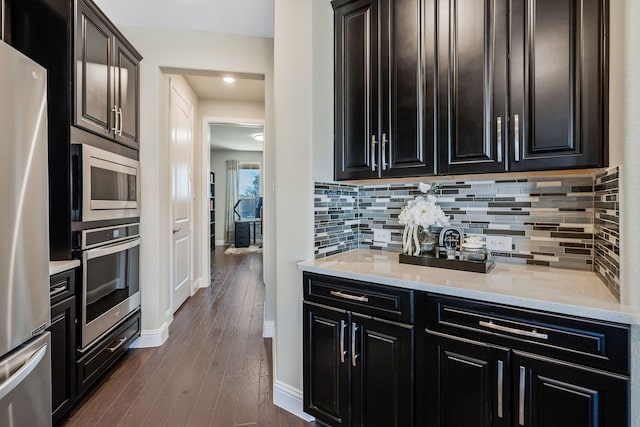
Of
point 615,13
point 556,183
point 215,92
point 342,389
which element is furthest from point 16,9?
point 556,183

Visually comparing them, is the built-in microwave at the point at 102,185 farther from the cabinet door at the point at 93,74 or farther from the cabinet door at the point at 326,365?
the cabinet door at the point at 326,365

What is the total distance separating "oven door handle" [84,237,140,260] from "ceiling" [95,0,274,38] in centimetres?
181

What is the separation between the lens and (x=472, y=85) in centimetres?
149

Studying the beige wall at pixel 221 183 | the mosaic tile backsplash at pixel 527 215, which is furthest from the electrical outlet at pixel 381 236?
the beige wall at pixel 221 183

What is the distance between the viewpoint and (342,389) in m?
1.58

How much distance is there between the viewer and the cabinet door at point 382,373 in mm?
1375

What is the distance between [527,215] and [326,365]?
132 centimetres

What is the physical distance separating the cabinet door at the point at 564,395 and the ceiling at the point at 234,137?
5.13m

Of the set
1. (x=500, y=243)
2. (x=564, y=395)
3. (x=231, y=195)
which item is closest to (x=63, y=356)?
(x=564, y=395)

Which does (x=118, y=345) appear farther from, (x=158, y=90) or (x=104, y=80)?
(x=158, y=90)

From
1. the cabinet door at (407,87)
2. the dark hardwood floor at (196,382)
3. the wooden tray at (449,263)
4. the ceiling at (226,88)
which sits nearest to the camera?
the wooden tray at (449,263)

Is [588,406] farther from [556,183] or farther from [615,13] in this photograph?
[615,13]

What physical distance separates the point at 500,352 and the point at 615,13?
1.32 m

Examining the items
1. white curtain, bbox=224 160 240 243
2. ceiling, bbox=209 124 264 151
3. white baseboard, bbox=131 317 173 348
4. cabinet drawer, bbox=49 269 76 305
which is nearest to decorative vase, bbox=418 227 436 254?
cabinet drawer, bbox=49 269 76 305
